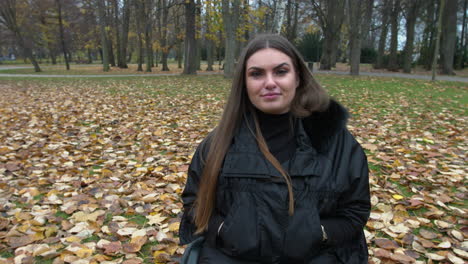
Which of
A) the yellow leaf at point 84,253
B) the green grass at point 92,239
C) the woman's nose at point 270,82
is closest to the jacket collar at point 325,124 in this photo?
the woman's nose at point 270,82

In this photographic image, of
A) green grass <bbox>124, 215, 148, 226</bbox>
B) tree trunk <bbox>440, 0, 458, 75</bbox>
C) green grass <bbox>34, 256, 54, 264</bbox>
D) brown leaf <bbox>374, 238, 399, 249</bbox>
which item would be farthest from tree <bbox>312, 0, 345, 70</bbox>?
green grass <bbox>34, 256, 54, 264</bbox>

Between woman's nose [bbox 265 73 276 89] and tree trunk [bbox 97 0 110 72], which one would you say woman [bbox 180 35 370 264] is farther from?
tree trunk [bbox 97 0 110 72]

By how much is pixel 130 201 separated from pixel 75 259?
104 cm

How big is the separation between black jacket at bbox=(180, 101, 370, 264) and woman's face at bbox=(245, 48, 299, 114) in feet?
0.53

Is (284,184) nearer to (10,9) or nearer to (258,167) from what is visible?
(258,167)

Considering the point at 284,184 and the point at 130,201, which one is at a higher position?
the point at 284,184

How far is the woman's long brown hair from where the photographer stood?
6.11 ft

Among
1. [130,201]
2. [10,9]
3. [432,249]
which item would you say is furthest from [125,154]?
[10,9]

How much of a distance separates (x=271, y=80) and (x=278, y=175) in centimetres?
53

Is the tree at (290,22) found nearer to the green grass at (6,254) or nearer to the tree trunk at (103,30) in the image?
the tree trunk at (103,30)

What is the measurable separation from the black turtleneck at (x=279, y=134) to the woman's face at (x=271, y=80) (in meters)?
0.05

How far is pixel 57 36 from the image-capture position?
142 feet

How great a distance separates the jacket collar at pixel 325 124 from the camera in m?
1.86

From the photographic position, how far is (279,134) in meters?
1.94
